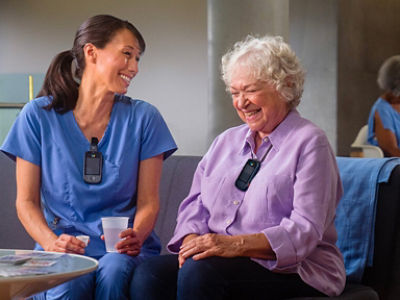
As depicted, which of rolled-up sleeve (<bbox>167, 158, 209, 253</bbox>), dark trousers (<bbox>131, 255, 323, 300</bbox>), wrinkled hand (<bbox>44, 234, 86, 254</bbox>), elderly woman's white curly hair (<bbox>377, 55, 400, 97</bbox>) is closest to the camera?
dark trousers (<bbox>131, 255, 323, 300</bbox>)

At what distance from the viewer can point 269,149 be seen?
7.48 feet

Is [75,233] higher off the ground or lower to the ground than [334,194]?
lower

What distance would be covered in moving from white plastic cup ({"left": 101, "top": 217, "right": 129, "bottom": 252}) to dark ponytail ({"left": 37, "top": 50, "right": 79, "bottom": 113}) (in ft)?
1.80

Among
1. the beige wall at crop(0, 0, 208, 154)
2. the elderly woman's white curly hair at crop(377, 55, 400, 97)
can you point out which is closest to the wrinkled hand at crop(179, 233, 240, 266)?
the elderly woman's white curly hair at crop(377, 55, 400, 97)

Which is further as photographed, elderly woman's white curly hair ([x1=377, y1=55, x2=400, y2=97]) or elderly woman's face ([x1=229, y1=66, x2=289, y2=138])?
elderly woman's white curly hair ([x1=377, y1=55, x2=400, y2=97])

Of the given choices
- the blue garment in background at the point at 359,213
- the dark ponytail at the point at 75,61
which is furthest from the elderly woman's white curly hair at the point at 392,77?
the dark ponytail at the point at 75,61

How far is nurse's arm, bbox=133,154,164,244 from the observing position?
245 cm

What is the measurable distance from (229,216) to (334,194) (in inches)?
13.0

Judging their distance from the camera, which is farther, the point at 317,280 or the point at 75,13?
the point at 75,13

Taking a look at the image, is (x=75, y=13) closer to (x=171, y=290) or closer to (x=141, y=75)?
(x=141, y=75)

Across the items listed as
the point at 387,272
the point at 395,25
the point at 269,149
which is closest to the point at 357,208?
the point at 387,272

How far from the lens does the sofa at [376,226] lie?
7.89ft

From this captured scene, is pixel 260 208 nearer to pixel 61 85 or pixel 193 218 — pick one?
pixel 193 218

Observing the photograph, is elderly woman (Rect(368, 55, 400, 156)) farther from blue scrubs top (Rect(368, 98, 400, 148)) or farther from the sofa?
the sofa
